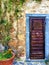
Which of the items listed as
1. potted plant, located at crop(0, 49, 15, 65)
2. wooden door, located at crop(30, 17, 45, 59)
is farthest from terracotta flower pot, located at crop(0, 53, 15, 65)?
wooden door, located at crop(30, 17, 45, 59)

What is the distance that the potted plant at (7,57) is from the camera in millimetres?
7876

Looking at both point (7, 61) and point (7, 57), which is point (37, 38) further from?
point (7, 61)

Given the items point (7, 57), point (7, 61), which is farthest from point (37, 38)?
point (7, 61)

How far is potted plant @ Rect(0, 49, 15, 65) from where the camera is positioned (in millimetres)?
7876

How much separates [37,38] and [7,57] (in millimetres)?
1221

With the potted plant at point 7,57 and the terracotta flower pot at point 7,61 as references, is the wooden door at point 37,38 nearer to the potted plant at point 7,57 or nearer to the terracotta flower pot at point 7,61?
the potted plant at point 7,57

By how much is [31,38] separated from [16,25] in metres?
0.66

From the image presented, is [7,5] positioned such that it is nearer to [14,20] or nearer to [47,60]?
[14,20]

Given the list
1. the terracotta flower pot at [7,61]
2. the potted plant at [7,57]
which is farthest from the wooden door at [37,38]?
the terracotta flower pot at [7,61]

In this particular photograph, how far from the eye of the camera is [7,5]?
26.9 feet

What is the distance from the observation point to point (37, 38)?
8570mm

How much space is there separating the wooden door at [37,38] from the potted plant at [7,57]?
0.81 metres

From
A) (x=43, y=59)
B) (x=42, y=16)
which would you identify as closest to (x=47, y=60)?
(x=43, y=59)

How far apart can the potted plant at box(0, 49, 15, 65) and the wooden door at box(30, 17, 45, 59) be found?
81cm
